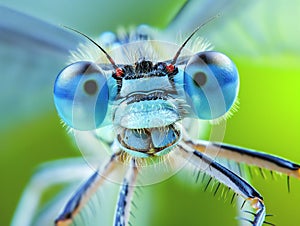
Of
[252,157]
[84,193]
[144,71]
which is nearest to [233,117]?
[252,157]

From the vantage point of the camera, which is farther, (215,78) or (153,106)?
(215,78)

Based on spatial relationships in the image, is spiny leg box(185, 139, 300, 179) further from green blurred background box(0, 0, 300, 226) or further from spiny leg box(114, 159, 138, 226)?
green blurred background box(0, 0, 300, 226)

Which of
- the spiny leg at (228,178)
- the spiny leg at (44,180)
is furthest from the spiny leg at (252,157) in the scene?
the spiny leg at (44,180)

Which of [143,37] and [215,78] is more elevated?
[143,37]

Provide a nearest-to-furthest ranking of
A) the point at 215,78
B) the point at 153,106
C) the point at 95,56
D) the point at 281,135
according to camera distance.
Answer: the point at 153,106
the point at 215,78
the point at 95,56
the point at 281,135

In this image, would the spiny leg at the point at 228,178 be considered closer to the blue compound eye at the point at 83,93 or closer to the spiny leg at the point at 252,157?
the spiny leg at the point at 252,157

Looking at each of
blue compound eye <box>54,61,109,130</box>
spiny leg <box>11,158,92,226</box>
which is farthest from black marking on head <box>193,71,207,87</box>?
spiny leg <box>11,158,92,226</box>

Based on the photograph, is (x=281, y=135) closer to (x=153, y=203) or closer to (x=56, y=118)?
(x=153, y=203)

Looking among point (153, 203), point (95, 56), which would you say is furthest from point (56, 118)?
point (95, 56)

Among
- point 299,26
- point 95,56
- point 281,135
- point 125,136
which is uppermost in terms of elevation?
point 299,26
